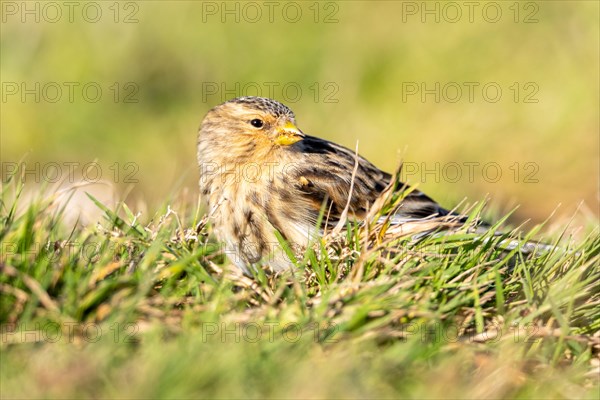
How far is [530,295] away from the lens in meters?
3.70

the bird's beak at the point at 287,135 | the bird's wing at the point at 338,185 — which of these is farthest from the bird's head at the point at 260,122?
the bird's wing at the point at 338,185

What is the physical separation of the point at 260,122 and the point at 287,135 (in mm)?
185

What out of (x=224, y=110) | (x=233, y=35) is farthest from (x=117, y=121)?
(x=224, y=110)

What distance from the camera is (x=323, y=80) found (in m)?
8.77

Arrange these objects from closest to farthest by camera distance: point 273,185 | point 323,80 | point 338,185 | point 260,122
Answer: point 273,185
point 338,185
point 260,122
point 323,80

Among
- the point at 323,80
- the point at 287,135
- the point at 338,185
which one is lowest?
the point at 338,185

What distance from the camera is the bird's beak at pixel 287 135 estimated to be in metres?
4.95

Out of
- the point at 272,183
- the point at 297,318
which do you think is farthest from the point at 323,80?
the point at 297,318

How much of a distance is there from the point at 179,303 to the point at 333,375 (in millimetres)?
882

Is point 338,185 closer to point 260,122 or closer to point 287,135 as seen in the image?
point 287,135

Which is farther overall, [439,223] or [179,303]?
[439,223]

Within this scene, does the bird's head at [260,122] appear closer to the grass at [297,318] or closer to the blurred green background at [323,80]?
the grass at [297,318]

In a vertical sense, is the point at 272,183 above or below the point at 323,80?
below

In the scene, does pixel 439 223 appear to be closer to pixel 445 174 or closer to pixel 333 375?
pixel 333 375
